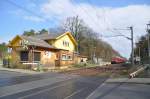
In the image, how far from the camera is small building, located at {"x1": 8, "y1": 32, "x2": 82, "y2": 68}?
43.9 metres

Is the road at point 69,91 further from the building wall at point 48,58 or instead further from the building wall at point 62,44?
the building wall at point 62,44

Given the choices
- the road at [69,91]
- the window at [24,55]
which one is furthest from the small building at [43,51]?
Result: the road at [69,91]

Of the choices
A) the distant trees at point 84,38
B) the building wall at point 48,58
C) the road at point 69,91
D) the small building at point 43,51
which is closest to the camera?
the road at point 69,91

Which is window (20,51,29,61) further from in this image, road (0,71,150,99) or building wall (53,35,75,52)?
road (0,71,150,99)

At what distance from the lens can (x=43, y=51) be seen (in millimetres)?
47750

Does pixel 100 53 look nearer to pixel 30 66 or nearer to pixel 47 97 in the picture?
pixel 30 66

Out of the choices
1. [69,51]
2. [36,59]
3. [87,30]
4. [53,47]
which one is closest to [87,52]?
[87,30]

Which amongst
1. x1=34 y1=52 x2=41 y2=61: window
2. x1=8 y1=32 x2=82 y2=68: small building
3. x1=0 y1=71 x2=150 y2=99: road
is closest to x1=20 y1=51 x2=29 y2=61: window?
x1=8 y1=32 x2=82 y2=68: small building

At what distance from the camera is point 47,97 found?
1477 cm

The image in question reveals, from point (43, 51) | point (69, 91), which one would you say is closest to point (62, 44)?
point (43, 51)

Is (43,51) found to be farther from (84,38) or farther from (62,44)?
(84,38)

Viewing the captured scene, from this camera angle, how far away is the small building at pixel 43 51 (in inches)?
1727

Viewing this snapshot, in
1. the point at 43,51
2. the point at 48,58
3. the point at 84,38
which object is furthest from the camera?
the point at 84,38

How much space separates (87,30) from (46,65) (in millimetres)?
49987
